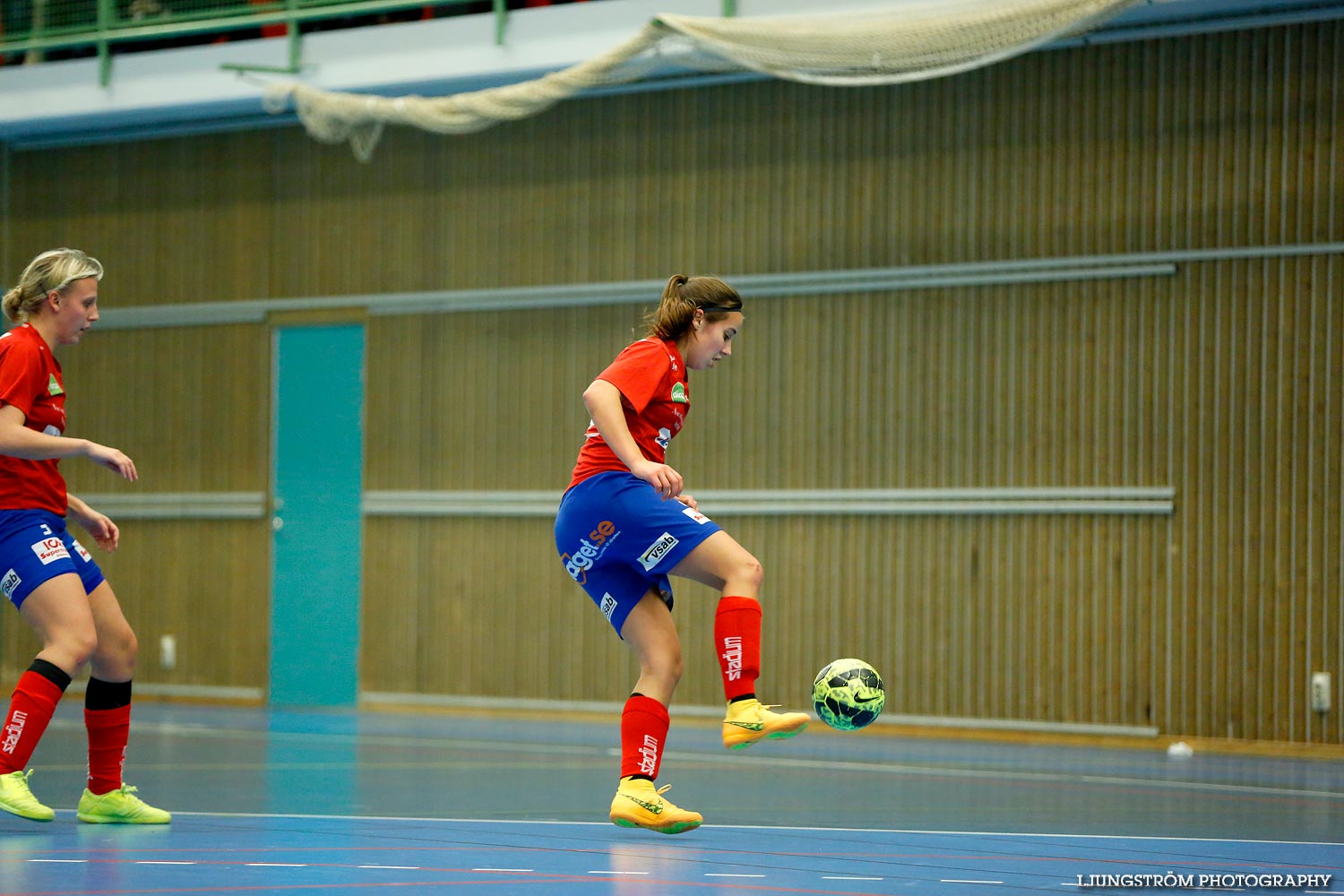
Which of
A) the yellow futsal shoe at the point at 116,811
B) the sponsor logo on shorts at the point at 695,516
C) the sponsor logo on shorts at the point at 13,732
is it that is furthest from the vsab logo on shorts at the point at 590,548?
the sponsor logo on shorts at the point at 13,732

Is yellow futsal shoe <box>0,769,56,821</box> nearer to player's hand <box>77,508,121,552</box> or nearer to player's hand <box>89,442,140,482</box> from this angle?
player's hand <box>77,508,121,552</box>

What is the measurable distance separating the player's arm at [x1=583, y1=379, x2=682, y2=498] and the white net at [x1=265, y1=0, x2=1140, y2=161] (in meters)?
4.64

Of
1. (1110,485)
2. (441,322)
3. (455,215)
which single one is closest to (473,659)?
(441,322)

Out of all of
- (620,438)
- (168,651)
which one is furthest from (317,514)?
(620,438)

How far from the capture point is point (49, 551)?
5109 mm

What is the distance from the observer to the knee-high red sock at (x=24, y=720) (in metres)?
5.12

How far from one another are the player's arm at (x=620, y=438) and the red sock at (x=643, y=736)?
0.76 meters

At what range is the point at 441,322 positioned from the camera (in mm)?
12539

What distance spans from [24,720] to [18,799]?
0.85ft

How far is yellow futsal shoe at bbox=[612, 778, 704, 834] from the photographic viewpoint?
5.00m

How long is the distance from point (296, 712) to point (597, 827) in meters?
7.16

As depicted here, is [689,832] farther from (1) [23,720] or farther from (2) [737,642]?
(1) [23,720]

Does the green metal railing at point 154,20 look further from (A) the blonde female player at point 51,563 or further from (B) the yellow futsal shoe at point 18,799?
(B) the yellow futsal shoe at point 18,799

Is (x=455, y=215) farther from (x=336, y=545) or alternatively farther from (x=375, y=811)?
(x=375, y=811)
